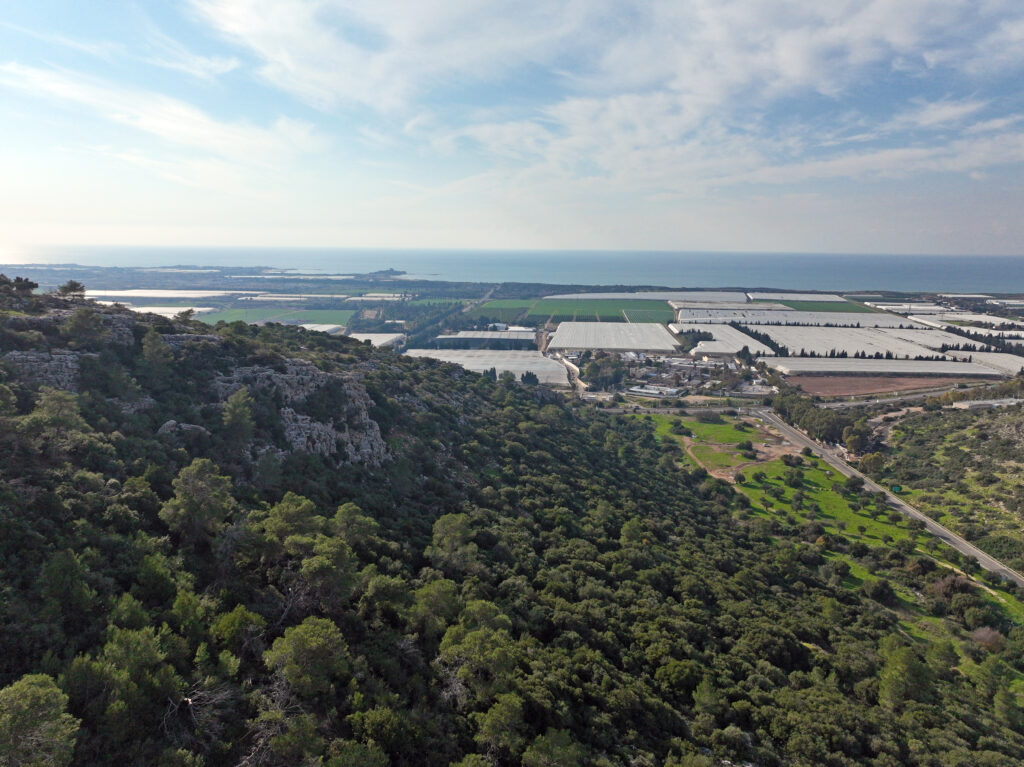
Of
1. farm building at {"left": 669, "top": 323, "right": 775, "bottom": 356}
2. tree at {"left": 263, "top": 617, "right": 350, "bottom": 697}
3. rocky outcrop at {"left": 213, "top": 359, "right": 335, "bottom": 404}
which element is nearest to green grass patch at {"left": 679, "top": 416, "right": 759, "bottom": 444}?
farm building at {"left": 669, "top": 323, "right": 775, "bottom": 356}

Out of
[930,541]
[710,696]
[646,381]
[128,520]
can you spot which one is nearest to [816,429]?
[930,541]

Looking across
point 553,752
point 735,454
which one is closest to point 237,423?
point 553,752

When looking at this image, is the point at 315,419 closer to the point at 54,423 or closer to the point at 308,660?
the point at 54,423

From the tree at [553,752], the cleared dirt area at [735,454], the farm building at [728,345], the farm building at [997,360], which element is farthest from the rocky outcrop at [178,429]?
the farm building at [997,360]

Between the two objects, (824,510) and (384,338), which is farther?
(384,338)

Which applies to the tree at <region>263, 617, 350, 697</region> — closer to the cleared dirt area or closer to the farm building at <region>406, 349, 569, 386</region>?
the cleared dirt area
